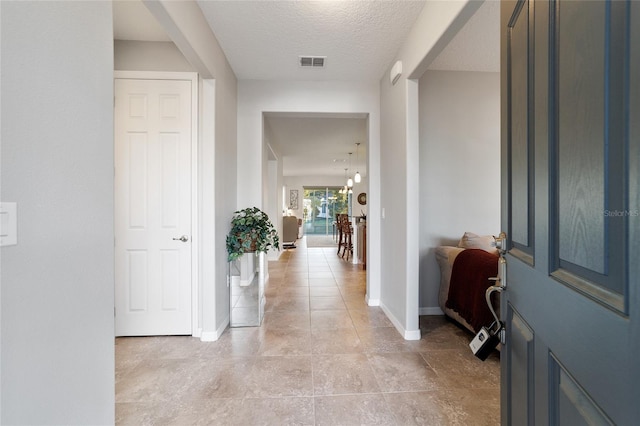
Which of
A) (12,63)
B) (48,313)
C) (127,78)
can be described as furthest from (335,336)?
(127,78)

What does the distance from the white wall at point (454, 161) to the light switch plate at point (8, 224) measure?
3131 mm

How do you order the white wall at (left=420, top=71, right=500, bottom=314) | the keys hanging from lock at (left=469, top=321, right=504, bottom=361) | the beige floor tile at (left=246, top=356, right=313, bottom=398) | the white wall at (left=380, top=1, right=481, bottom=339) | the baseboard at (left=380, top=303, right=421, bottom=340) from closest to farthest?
the keys hanging from lock at (left=469, top=321, right=504, bottom=361)
the beige floor tile at (left=246, top=356, right=313, bottom=398)
the white wall at (left=380, top=1, right=481, bottom=339)
the baseboard at (left=380, top=303, right=421, bottom=340)
the white wall at (left=420, top=71, right=500, bottom=314)

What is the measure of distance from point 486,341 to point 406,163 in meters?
1.86

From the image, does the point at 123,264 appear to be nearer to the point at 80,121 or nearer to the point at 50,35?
the point at 80,121

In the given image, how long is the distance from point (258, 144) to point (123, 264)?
183cm

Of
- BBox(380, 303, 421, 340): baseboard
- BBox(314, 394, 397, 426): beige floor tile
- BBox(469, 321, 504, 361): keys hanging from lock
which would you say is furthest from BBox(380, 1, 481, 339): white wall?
BBox(469, 321, 504, 361): keys hanging from lock

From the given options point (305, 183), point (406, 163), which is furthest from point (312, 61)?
point (305, 183)

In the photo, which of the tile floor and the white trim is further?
the white trim

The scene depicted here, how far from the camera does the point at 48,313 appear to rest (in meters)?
0.93

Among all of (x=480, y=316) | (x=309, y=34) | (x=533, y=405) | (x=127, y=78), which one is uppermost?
(x=309, y=34)

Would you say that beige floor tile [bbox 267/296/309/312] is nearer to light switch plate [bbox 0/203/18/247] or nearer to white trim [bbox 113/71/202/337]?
white trim [bbox 113/71/202/337]

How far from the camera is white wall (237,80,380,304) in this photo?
11.4 feet

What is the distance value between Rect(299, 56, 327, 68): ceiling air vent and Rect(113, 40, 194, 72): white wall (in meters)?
1.08

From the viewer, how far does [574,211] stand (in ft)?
2.13
